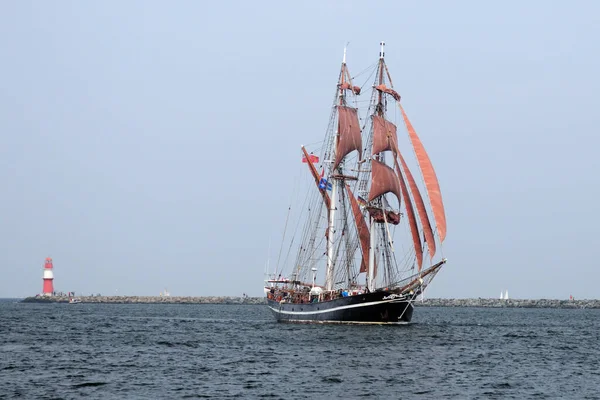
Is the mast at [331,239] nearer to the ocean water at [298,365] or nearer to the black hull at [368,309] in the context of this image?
the black hull at [368,309]

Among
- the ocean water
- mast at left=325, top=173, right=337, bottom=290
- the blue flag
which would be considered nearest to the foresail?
the blue flag

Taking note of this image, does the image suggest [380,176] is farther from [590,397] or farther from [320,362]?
[590,397]

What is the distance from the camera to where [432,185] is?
75.0 meters

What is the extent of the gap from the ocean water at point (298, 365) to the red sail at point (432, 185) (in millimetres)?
9566

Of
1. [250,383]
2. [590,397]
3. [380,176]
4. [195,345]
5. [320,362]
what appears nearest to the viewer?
[590,397]

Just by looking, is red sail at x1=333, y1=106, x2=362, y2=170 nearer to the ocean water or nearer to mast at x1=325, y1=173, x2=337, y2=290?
mast at x1=325, y1=173, x2=337, y2=290

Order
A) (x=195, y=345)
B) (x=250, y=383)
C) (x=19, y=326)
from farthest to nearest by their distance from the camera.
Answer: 1. (x=19, y=326)
2. (x=195, y=345)
3. (x=250, y=383)

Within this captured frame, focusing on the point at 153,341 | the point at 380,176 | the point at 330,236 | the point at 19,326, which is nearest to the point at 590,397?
the point at 153,341

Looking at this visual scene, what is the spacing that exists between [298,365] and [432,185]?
30577 millimetres

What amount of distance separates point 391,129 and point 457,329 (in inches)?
828

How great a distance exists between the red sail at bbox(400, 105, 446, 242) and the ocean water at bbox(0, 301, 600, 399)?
31.4ft

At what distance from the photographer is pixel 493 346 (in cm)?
6481

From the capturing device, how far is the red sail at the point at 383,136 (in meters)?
82.2

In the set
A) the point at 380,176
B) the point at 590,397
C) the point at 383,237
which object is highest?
the point at 380,176
